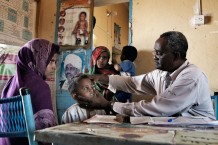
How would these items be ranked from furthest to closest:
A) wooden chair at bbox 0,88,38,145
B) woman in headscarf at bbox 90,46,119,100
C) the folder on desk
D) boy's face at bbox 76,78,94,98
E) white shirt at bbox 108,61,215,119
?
1. woman in headscarf at bbox 90,46,119,100
2. boy's face at bbox 76,78,94,98
3. white shirt at bbox 108,61,215,119
4. the folder on desk
5. wooden chair at bbox 0,88,38,145

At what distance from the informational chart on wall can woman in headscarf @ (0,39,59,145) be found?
111 cm

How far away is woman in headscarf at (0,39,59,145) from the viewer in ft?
3.95

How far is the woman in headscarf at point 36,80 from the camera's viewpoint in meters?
1.20

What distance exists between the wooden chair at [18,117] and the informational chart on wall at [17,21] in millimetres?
1751

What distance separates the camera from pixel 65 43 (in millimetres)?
2793

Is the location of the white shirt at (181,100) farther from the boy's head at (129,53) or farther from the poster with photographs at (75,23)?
the poster with photographs at (75,23)

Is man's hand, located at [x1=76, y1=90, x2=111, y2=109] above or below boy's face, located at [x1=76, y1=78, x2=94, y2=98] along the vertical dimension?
below

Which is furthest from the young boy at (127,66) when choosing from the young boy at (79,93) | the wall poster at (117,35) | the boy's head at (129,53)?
the wall poster at (117,35)

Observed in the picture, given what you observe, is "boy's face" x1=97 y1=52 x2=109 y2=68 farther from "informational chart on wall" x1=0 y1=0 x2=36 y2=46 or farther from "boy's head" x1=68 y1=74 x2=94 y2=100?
"boy's head" x1=68 y1=74 x2=94 y2=100

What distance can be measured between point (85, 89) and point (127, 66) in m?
1.16

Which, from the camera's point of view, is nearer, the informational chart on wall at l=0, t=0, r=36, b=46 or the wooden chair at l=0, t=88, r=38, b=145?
the wooden chair at l=0, t=88, r=38, b=145

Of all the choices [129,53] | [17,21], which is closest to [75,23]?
[17,21]

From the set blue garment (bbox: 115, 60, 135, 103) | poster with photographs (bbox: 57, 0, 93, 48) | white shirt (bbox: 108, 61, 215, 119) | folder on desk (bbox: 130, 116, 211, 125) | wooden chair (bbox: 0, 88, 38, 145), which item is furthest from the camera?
poster with photographs (bbox: 57, 0, 93, 48)

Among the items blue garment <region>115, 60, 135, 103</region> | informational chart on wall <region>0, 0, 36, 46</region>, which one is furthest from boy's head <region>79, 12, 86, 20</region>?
blue garment <region>115, 60, 135, 103</region>
